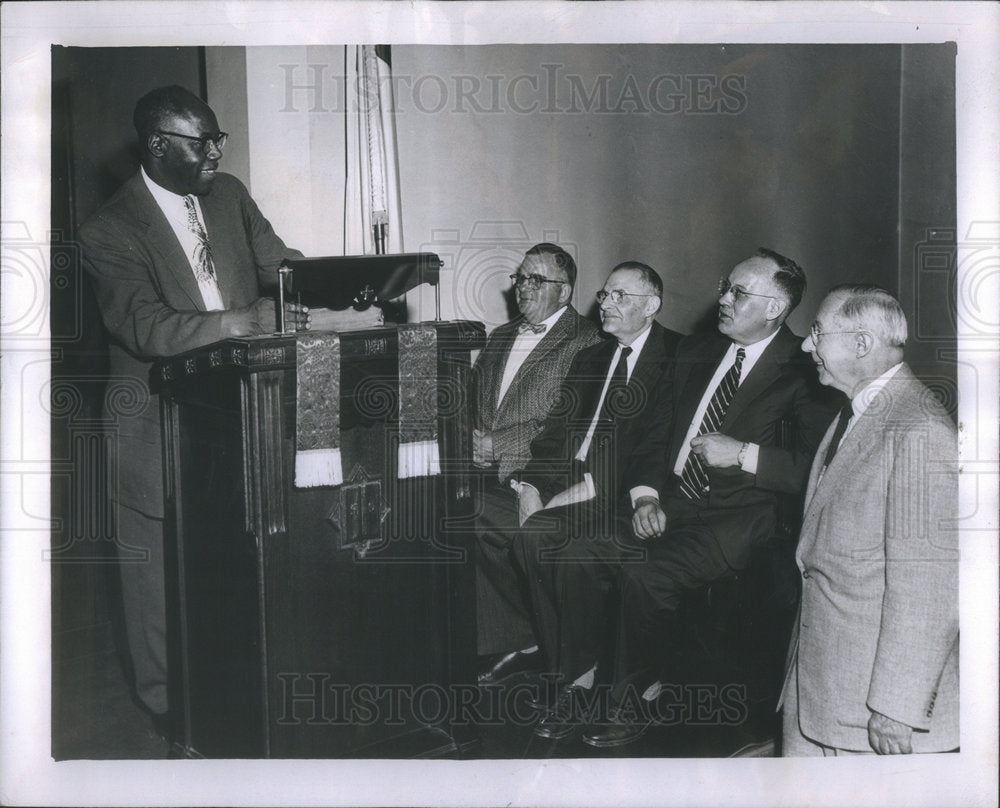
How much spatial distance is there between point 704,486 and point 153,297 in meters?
2.06

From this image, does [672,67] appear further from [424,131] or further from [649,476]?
[649,476]

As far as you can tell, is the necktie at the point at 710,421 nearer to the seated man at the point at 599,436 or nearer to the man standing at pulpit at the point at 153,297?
the seated man at the point at 599,436

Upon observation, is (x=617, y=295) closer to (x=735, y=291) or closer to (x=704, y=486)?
(x=735, y=291)

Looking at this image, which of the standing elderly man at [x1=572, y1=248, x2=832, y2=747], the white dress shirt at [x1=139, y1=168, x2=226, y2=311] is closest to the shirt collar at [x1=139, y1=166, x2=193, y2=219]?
the white dress shirt at [x1=139, y1=168, x2=226, y2=311]

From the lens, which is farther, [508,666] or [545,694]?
[508,666]

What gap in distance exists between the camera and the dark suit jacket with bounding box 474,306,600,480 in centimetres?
350

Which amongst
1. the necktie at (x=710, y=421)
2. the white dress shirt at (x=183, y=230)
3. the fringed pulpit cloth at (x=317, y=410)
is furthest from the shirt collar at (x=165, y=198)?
the necktie at (x=710, y=421)

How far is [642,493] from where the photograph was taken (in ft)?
10.8

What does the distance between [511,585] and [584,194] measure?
1.52 metres

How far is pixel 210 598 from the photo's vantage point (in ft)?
9.63

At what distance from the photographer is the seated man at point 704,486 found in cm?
321

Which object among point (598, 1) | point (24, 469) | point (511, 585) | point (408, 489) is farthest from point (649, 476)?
point (24, 469)

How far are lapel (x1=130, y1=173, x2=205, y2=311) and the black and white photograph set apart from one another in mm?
10

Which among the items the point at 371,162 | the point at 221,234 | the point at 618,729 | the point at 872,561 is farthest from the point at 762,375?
the point at 221,234
